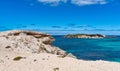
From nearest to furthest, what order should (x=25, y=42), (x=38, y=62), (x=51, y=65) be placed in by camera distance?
(x=51, y=65) → (x=38, y=62) → (x=25, y=42)

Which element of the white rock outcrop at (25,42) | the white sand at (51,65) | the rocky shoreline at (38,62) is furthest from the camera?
the white rock outcrop at (25,42)

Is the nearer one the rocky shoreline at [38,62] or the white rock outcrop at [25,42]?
the rocky shoreline at [38,62]

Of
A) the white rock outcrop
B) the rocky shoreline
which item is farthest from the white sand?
the white rock outcrop

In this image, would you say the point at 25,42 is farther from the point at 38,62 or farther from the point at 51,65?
the point at 51,65

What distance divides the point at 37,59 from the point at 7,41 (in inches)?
440

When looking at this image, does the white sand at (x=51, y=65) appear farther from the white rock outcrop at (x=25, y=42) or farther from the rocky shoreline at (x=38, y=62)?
the white rock outcrop at (x=25, y=42)

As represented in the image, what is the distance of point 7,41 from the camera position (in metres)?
43.1

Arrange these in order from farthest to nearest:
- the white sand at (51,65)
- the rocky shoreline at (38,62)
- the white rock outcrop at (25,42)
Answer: the white rock outcrop at (25,42), the rocky shoreline at (38,62), the white sand at (51,65)

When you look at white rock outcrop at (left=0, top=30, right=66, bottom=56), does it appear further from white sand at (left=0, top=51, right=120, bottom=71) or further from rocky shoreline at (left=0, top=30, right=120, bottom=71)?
white sand at (left=0, top=51, right=120, bottom=71)

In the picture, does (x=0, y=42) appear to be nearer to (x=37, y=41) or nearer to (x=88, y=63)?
(x=37, y=41)

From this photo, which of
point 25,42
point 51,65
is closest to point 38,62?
point 51,65

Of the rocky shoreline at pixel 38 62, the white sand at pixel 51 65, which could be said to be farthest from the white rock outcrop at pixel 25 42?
the white sand at pixel 51 65

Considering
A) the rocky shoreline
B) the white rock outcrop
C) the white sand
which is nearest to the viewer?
the white sand

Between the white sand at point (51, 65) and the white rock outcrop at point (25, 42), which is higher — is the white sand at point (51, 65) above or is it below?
below
